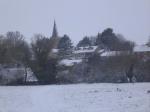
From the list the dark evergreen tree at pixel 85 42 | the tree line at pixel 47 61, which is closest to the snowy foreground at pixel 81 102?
the tree line at pixel 47 61

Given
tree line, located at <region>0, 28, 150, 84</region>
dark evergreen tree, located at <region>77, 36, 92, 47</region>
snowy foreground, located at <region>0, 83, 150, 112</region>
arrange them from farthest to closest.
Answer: dark evergreen tree, located at <region>77, 36, 92, 47</region>
tree line, located at <region>0, 28, 150, 84</region>
snowy foreground, located at <region>0, 83, 150, 112</region>

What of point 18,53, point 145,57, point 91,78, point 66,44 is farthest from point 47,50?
point 66,44

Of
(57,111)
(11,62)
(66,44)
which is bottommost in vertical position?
(57,111)

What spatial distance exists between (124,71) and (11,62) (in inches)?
532

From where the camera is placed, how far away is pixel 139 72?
125ft

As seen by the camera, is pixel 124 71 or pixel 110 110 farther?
pixel 124 71

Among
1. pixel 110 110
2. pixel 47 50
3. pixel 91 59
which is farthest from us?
pixel 91 59

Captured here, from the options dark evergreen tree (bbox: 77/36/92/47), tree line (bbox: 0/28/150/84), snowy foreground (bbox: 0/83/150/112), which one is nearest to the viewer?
snowy foreground (bbox: 0/83/150/112)

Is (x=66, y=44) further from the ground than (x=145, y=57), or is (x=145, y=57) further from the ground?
(x=66, y=44)

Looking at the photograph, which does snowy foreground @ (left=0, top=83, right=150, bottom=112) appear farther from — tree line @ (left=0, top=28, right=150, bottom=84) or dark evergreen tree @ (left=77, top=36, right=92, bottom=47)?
dark evergreen tree @ (left=77, top=36, right=92, bottom=47)

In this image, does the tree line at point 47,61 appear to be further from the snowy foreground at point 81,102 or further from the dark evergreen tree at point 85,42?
the dark evergreen tree at point 85,42

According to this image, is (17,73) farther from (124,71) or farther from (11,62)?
(124,71)

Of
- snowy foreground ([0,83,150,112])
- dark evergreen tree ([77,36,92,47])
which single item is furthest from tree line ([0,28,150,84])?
dark evergreen tree ([77,36,92,47])

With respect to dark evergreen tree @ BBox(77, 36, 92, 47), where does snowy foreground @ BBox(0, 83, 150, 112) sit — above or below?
below
